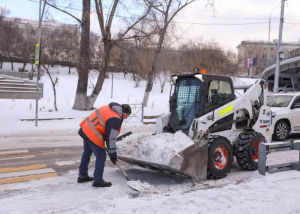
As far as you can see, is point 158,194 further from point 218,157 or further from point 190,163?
point 218,157

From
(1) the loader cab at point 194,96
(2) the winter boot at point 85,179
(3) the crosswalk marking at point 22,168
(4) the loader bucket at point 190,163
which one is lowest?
(3) the crosswalk marking at point 22,168

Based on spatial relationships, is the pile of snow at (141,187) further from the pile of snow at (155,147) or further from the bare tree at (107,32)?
the bare tree at (107,32)

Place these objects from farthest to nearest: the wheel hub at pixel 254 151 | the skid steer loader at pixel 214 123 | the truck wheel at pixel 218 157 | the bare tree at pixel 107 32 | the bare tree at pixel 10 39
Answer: the bare tree at pixel 10 39 < the bare tree at pixel 107 32 < the wheel hub at pixel 254 151 < the truck wheel at pixel 218 157 < the skid steer loader at pixel 214 123

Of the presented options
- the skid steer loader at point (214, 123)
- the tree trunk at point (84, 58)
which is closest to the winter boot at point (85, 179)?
the skid steer loader at point (214, 123)

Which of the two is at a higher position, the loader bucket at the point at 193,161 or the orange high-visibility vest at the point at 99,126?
the orange high-visibility vest at the point at 99,126

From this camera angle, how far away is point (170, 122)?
26.3 feet

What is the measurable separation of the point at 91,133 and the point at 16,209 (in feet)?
6.02

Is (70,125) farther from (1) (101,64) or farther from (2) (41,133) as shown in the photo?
(1) (101,64)

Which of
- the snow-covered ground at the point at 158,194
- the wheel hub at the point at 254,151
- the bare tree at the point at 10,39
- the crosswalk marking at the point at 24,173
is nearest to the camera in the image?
the snow-covered ground at the point at 158,194

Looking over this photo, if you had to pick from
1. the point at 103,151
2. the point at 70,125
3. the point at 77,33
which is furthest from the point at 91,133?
the point at 77,33

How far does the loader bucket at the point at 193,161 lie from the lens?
20.0 ft

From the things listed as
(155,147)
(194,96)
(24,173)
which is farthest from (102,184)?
(194,96)

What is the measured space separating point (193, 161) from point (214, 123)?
1.45 m

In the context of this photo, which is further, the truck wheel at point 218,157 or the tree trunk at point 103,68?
the tree trunk at point 103,68
